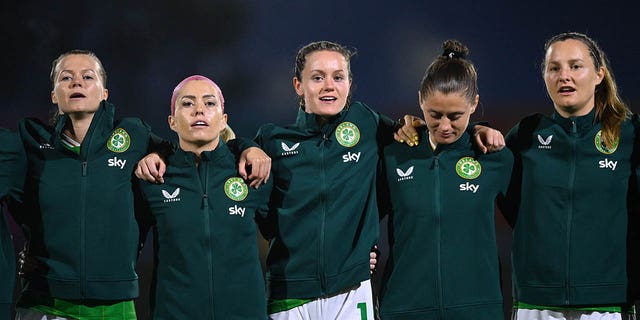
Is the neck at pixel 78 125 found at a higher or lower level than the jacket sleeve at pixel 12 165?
higher

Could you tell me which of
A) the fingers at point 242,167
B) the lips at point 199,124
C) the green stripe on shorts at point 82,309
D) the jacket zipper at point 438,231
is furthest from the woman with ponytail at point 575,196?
the green stripe on shorts at point 82,309

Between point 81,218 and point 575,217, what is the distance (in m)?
2.29

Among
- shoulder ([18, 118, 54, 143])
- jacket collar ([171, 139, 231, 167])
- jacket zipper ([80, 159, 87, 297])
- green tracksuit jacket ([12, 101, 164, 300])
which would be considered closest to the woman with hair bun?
jacket collar ([171, 139, 231, 167])

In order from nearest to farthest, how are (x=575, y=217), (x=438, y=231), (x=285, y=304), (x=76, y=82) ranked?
(x=438, y=231) → (x=575, y=217) → (x=285, y=304) → (x=76, y=82)

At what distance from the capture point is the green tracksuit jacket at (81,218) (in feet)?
12.7

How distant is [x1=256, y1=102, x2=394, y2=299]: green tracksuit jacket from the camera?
153 inches

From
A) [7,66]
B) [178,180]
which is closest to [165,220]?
[178,180]

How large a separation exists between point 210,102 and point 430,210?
114cm

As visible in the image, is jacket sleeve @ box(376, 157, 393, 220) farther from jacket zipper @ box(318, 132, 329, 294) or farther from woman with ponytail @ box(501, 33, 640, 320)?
woman with ponytail @ box(501, 33, 640, 320)

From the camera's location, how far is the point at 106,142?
3990 millimetres

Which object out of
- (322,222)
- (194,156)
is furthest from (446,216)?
(194,156)

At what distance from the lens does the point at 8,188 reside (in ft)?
12.8

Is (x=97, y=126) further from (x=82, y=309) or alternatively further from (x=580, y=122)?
(x=580, y=122)

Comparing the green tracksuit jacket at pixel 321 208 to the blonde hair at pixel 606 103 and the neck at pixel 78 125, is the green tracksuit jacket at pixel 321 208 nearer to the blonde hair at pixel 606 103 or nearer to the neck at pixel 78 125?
the neck at pixel 78 125
